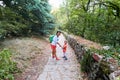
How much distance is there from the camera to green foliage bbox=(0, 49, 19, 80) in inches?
291

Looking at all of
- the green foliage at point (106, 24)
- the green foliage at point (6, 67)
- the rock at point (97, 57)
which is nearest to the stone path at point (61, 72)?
the green foliage at point (6, 67)

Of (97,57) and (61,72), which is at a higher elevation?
(97,57)

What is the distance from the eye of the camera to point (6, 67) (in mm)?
8031

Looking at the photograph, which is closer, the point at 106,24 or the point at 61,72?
the point at 61,72

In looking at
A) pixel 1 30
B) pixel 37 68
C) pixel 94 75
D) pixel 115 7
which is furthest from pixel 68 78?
pixel 115 7

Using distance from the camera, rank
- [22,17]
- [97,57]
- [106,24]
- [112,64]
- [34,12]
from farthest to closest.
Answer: [34,12]
[22,17]
[106,24]
[97,57]
[112,64]

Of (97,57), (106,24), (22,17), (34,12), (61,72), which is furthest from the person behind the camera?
(34,12)

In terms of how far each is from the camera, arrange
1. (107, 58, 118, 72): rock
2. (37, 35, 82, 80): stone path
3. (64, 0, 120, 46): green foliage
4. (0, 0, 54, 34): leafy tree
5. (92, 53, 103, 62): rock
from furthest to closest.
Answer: (0, 0, 54, 34): leafy tree → (64, 0, 120, 46): green foliage → (37, 35, 82, 80): stone path → (92, 53, 103, 62): rock → (107, 58, 118, 72): rock

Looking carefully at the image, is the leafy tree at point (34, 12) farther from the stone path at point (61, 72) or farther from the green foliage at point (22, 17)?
the stone path at point (61, 72)

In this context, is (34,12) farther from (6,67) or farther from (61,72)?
(6,67)

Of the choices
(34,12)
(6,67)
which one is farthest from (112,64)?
(34,12)

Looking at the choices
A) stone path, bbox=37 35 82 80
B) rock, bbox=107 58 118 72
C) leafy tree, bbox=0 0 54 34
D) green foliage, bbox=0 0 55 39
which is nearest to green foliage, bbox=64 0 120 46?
stone path, bbox=37 35 82 80

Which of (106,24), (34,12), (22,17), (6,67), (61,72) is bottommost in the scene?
(61,72)

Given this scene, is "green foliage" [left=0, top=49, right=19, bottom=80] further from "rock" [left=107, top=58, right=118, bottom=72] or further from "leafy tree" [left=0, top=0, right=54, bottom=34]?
"leafy tree" [left=0, top=0, right=54, bottom=34]
